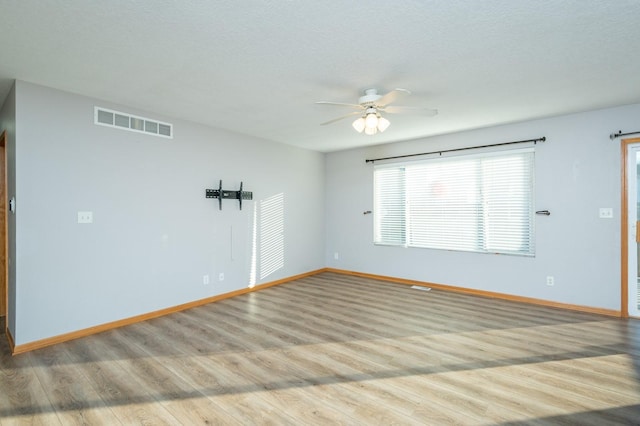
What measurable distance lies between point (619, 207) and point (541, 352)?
95.8 inches

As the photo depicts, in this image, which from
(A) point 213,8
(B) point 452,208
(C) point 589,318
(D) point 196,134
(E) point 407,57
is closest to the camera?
(A) point 213,8

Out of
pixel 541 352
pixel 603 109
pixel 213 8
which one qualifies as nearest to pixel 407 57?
pixel 213 8

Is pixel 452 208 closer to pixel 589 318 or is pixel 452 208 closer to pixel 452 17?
pixel 589 318

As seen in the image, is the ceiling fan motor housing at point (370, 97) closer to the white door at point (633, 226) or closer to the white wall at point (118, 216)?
the white wall at point (118, 216)

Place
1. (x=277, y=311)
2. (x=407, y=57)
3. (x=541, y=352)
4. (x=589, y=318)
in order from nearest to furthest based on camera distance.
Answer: (x=407, y=57), (x=541, y=352), (x=589, y=318), (x=277, y=311)

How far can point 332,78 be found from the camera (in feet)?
9.85

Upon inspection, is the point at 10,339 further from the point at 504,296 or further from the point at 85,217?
the point at 504,296

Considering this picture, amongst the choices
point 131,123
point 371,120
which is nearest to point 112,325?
point 131,123

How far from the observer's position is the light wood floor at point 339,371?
83.4 inches

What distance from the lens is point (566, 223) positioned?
4.31 metres

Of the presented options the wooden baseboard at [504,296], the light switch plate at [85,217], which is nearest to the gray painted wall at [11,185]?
the light switch plate at [85,217]

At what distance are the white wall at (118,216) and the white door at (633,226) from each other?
5189mm

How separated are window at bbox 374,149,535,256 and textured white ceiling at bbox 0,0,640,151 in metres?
1.20

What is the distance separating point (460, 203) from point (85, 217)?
528cm
